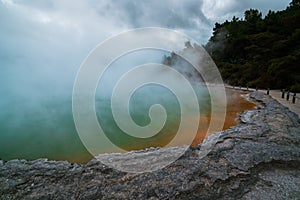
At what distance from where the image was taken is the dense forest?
1089cm

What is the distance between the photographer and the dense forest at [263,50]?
10891mm

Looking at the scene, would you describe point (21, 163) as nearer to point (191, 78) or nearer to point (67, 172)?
point (67, 172)

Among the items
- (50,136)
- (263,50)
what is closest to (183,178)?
(50,136)

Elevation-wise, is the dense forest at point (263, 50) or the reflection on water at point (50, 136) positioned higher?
the dense forest at point (263, 50)

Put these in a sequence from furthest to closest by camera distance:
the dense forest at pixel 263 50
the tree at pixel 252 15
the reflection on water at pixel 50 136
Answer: the tree at pixel 252 15, the dense forest at pixel 263 50, the reflection on water at pixel 50 136

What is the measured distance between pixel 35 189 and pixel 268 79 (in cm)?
1446

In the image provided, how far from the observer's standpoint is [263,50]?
1377 cm

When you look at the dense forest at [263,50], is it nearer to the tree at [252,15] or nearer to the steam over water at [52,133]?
the tree at [252,15]

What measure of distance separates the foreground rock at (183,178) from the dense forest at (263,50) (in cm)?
947

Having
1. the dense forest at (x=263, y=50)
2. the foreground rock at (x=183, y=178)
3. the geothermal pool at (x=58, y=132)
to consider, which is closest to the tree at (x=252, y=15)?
the dense forest at (x=263, y=50)

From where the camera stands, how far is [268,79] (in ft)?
40.5

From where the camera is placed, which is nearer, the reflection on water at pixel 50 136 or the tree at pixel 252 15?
the reflection on water at pixel 50 136

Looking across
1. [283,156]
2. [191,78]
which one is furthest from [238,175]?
[191,78]

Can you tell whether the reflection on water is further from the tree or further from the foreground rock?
the tree
